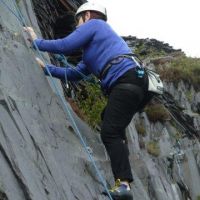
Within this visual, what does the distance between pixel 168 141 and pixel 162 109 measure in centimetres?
112

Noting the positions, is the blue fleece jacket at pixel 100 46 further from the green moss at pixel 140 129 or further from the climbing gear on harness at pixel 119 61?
the green moss at pixel 140 129

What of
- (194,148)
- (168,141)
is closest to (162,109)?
(168,141)

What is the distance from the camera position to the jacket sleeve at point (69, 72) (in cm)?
876

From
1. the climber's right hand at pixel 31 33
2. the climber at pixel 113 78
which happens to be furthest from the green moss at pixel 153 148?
the climber at pixel 113 78

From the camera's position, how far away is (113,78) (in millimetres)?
7465

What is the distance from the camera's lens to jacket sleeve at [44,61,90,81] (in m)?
8.76

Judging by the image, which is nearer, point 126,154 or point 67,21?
point 126,154

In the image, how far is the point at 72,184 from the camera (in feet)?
23.6

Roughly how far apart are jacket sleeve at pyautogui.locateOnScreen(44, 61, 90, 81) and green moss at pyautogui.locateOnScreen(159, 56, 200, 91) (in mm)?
17380

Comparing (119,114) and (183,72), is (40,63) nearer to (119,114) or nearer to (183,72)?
(119,114)

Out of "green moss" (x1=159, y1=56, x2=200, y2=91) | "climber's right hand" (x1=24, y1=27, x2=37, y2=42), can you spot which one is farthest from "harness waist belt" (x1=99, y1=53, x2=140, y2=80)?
"green moss" (x1=159, y1=56, x2=200, y2=91)

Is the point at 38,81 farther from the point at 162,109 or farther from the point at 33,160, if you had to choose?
the point at 162,109

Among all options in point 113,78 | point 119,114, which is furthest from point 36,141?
point 113,78

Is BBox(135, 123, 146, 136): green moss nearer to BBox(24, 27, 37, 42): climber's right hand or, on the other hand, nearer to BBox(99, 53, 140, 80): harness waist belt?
BBox(24, 27, 37, 42): climber's right hand
